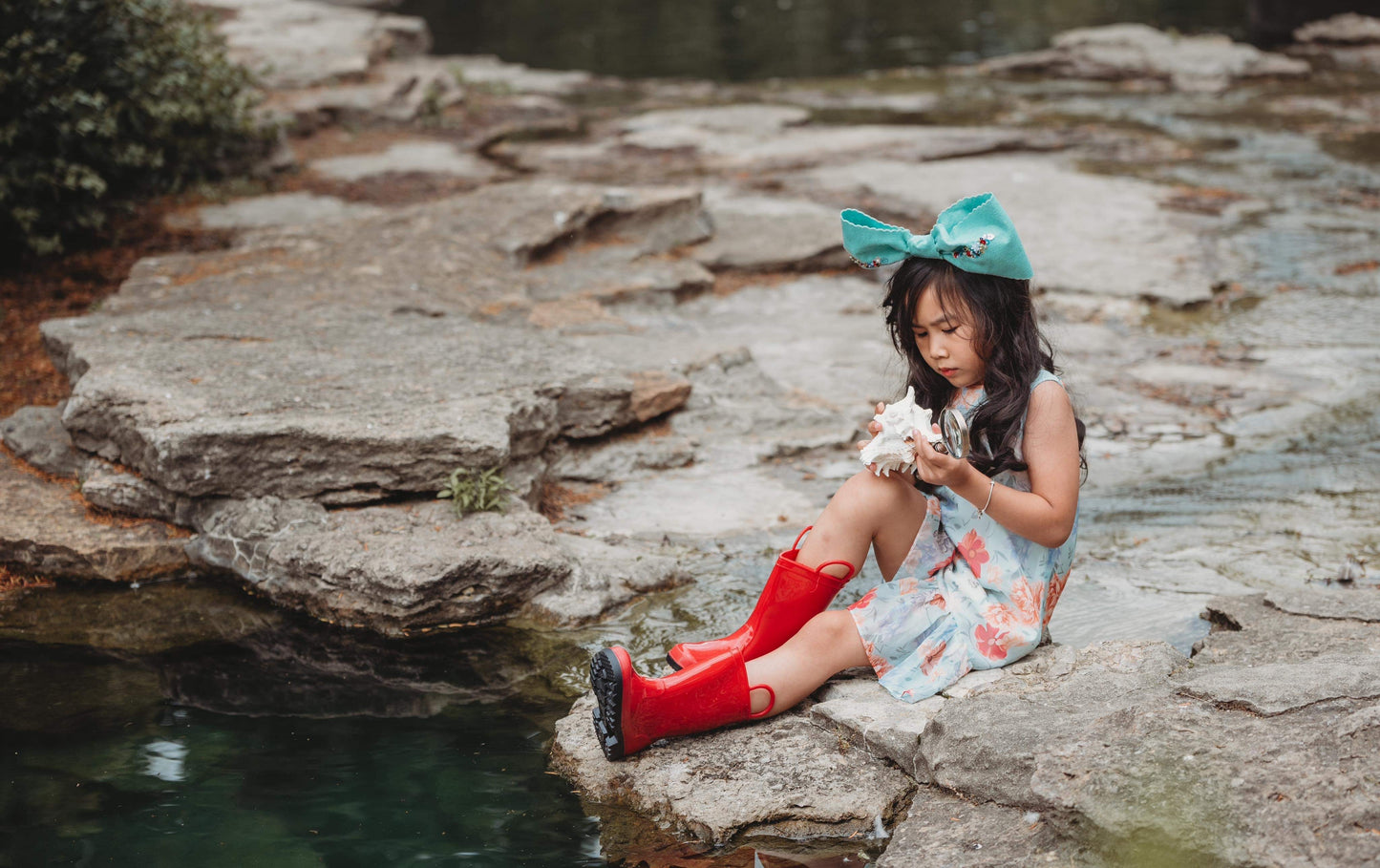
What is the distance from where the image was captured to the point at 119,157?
5.59 metres

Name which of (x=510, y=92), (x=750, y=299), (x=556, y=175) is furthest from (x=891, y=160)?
(x=510, y=92)

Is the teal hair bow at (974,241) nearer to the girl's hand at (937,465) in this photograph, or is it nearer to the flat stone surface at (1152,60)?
the girl's hand at (937,465)

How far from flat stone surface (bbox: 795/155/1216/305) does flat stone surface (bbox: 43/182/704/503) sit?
2.37 meters

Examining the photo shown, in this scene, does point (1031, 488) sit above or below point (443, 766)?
above

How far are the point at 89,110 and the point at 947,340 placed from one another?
14.5ft

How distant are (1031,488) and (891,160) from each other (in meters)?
5.87

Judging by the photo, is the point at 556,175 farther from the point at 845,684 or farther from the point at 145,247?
the point at 845,684

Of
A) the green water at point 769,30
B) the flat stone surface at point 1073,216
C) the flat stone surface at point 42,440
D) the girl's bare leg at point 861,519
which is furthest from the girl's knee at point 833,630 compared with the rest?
the green water at point 769,30

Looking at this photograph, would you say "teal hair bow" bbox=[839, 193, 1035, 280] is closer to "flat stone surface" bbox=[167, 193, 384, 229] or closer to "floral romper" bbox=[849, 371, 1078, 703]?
"floral romper" bbox=[849, 371, 1078, 703]

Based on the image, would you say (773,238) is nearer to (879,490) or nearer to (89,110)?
(89,110)

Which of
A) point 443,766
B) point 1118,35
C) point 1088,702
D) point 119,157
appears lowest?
point 443,766

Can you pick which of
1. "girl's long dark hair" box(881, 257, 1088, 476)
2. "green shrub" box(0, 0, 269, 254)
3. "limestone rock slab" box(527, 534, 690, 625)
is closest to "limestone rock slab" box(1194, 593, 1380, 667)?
"girl's long dark hair" box(881, 257, 1088, 476)

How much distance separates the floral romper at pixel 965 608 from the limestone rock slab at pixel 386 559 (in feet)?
3.42

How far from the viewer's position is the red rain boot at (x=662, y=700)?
2.45m
